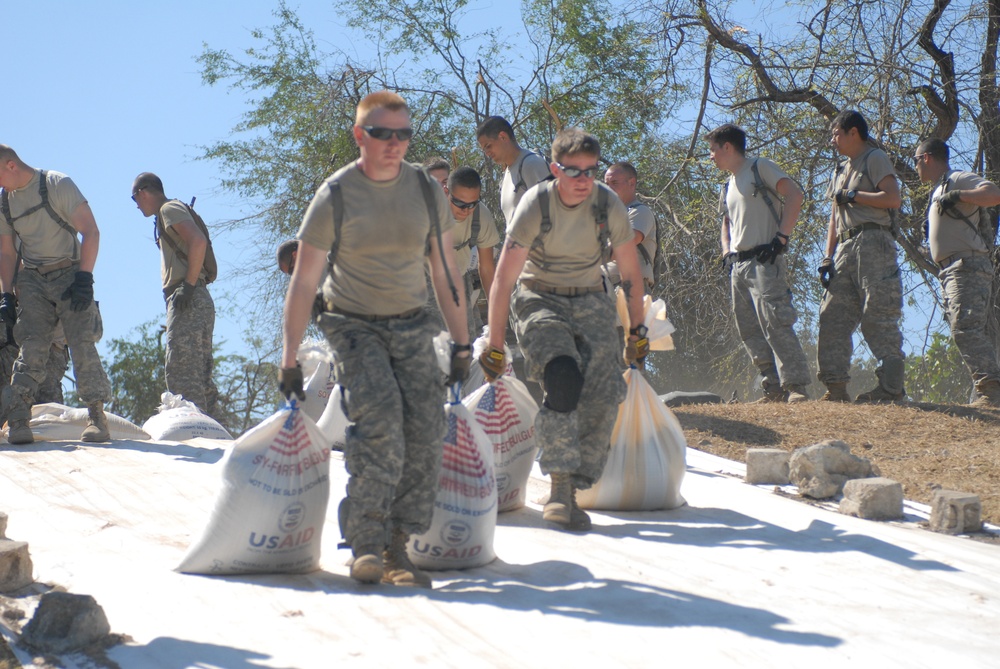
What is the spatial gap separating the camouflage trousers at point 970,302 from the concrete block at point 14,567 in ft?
21.3

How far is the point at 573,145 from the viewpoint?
4.97 meters

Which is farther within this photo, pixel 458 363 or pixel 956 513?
pixel 956 513

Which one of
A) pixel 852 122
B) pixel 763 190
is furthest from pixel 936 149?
pixel 763 190

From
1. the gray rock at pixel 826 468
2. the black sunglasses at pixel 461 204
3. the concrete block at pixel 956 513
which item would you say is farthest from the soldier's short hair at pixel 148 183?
the concrete block at pixel 956 513

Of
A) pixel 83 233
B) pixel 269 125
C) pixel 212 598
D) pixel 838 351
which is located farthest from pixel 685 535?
pixel 269 125

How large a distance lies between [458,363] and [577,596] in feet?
3.18

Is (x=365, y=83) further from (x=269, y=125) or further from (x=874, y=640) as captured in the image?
(x=874, y=640)

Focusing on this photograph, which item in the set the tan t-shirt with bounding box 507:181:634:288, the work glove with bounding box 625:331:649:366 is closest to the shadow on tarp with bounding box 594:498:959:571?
the work glove with bounding box 625:331:649:366

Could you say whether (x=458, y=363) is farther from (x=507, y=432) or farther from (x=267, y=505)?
(x=507, y=432)

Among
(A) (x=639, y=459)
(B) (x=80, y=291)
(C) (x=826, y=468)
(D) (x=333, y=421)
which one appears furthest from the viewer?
(B) (x=80, y=291)

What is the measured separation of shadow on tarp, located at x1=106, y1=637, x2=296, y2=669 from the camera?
10.5ft

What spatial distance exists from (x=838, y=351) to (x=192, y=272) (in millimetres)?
4746

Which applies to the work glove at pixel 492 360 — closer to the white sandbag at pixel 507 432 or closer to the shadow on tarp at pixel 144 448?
the white sandbag at pixel 507 432

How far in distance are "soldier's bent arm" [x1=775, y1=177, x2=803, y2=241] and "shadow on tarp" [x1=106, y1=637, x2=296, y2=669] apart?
5498 millimetres
